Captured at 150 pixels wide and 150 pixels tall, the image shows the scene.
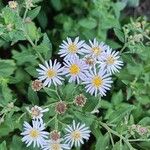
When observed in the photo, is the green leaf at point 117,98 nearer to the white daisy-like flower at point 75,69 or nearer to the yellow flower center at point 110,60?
the yellow flower center at point 110,60

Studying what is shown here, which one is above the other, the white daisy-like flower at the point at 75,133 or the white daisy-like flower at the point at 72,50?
the white daisy-like flower at the point at 72,50

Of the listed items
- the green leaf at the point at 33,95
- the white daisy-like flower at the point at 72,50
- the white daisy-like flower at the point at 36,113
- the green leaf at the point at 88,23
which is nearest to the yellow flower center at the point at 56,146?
the white daisy-like flower at the point at 36,113

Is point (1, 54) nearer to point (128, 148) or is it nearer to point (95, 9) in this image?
point (95, 9)

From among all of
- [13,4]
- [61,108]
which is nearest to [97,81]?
[61,108]

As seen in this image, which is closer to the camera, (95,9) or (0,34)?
(0,34)

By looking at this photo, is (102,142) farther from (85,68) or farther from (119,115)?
(85,68)

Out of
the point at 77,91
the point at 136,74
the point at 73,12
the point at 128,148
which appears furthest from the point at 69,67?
the point at 73,12
